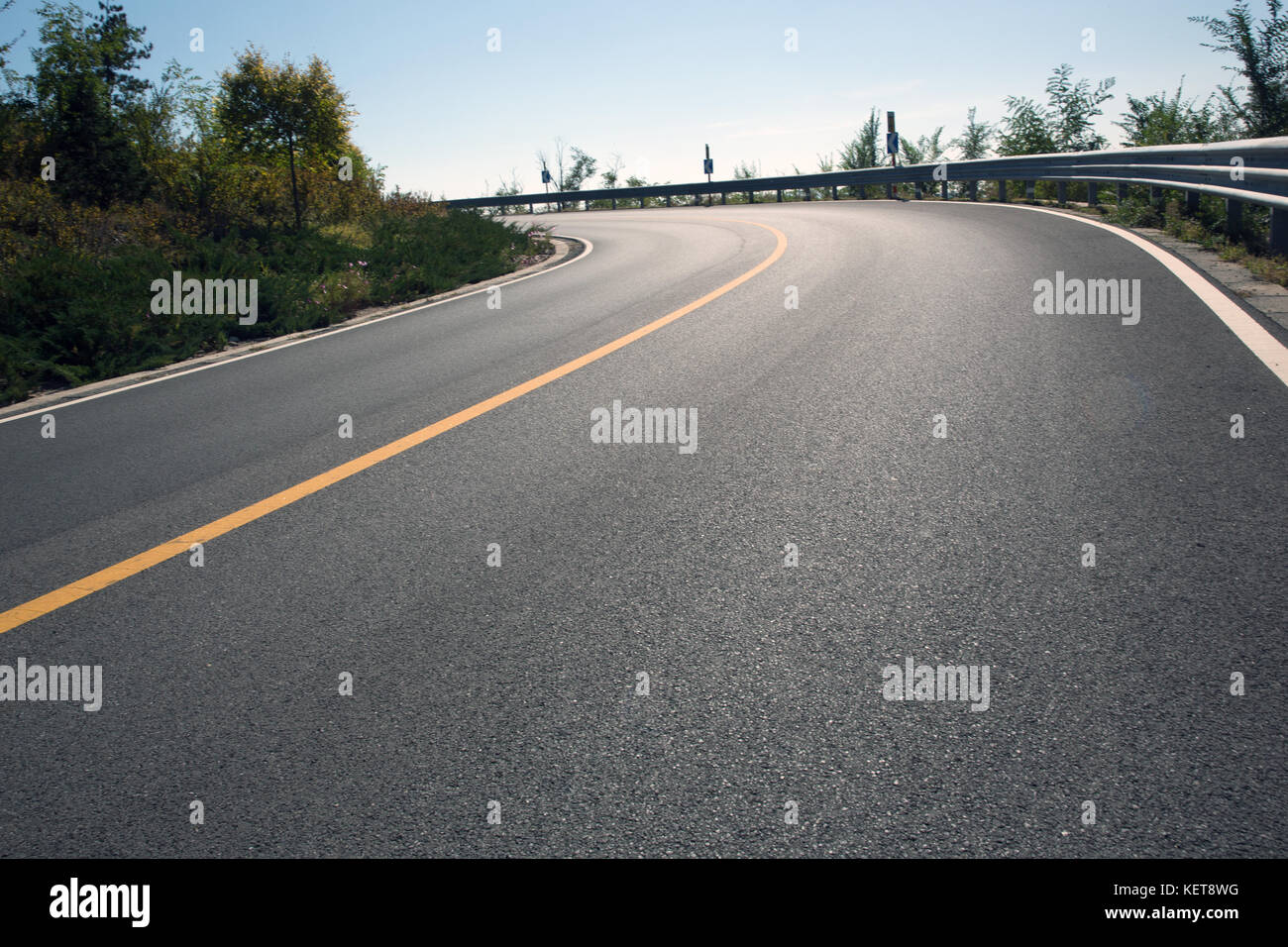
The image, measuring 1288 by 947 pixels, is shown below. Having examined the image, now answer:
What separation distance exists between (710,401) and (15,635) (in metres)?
3.81

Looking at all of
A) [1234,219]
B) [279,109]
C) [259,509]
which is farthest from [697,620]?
[279,109]

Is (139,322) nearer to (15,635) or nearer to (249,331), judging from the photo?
(249,331)

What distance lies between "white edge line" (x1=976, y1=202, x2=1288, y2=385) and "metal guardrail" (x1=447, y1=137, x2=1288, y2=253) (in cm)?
80

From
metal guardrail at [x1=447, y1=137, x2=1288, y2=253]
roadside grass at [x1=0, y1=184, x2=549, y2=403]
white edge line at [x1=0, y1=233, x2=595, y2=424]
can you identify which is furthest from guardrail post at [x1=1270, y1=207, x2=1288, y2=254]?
roadside grass at [x1=0, y1=184, x2=549, y2=403]

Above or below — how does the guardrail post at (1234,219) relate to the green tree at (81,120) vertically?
below

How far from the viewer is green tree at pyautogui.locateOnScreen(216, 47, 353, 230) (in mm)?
18219

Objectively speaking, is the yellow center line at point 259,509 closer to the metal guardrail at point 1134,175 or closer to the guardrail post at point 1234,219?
the metal guardrail at point 1134,175

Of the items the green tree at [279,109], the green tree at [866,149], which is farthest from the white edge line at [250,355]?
the green tree at [866,149]

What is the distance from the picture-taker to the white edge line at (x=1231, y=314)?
5534 millimetres

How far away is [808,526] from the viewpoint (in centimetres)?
372

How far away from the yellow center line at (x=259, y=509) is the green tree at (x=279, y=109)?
13.5 m

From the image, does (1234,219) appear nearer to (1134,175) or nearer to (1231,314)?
(1231,314)

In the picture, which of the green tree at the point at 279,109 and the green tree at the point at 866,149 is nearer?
the green tree at the point at 279,109
